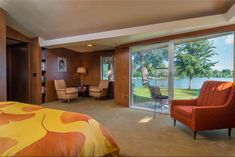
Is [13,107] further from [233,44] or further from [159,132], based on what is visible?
[233,44]

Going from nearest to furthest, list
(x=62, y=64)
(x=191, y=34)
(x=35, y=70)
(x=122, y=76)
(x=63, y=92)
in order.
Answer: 1. (x=191, y=34)
2. (x=122, y=76)
3. (x=35, y=70)
4. (x=63, y=92)
5. (x=62, y=64)

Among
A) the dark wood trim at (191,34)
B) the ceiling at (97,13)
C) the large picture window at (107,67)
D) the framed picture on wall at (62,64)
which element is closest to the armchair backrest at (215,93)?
the dark wood trim at (191,34)

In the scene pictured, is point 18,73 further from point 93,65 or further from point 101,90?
point 101,90

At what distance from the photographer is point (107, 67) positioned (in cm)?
766

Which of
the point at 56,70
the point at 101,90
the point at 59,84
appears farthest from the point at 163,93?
the point at 56,70

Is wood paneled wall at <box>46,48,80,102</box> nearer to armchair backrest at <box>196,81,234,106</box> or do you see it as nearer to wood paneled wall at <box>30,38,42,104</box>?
wood paneled wall at <box>30,38,42,104</box>

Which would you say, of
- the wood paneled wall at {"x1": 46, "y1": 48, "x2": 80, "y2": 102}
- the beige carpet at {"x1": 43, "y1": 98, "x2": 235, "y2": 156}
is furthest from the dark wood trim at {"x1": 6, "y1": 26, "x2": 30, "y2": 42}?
the beige carpet at {"x1": 43, "y1": 98, "x2": 235, "y2": 156}

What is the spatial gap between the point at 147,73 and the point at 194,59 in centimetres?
143

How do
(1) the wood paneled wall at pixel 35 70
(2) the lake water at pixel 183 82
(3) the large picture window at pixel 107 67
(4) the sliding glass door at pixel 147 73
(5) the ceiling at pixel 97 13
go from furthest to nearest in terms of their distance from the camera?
(3) the large picture window at pixel 107 67 → (1) the wood paneled wall at pixel 35 70 → (4) the sliding glass door at pixel 147 73 → (2) the lake water at pixel 183 82 → (5) the ceiling at pixel 97 13

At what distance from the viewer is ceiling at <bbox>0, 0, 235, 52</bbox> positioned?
3.11 meters

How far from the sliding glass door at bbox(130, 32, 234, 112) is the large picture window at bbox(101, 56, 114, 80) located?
2.07m

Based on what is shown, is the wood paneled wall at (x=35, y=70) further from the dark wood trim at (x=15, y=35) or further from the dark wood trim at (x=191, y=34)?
the dark wood trim at (x=191, y=34)

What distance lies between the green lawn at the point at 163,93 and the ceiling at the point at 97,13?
5.49ft

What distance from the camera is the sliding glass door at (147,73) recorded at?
4.72 meters
